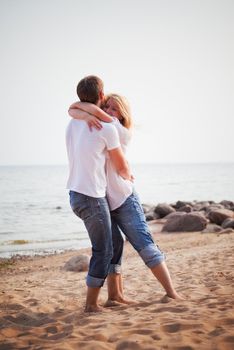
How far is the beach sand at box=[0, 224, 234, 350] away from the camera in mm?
2703

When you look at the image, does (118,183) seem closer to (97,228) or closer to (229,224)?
(97,228)

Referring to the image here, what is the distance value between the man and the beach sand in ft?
1.83

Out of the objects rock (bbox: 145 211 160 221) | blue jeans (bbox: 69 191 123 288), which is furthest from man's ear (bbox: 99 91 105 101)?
rock (bbox: 145 211 160 221)

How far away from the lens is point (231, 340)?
257 cm

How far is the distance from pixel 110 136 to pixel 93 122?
208mm

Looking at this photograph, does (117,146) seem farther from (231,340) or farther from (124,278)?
(124,278)

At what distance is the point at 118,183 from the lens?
11.9 feet

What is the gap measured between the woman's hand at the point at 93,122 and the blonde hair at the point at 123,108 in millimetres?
434

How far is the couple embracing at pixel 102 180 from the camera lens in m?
3.38

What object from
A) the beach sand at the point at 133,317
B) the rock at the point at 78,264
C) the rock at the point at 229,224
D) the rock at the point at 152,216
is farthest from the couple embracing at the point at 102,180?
the rock at the point at 152,216

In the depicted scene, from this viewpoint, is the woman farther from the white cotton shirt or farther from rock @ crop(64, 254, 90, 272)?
rock @ crop(64, 254, 90, 272)

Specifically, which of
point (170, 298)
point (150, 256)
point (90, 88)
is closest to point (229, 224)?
point (170, 298)

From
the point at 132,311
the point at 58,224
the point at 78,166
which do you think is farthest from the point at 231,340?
the point at 58,224

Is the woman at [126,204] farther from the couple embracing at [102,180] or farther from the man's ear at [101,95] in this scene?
the man's ear at [101,95]
